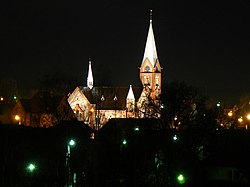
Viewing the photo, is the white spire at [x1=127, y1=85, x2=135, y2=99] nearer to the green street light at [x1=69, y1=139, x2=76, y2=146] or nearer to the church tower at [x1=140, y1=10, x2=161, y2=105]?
the church tower at [x1=140, y1=10, x2=161, y2=105]

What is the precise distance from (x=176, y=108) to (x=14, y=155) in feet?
43.8

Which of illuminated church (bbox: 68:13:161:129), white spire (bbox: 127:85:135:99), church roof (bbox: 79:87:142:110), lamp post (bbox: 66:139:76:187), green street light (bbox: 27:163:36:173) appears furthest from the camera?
white spire (bbox: 127:85:135:99)

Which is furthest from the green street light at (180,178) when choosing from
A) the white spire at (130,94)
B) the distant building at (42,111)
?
the white spire at (130,94)

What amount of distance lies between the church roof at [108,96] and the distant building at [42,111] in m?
10.4

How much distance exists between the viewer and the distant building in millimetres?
55000

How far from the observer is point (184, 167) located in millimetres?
34250

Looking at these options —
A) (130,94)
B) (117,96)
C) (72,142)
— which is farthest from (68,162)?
(130,94)

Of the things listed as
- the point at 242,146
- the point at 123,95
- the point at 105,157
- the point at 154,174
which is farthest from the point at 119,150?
the point at 123,95

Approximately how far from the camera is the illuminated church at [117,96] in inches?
2859

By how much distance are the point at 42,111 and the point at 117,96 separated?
31.3 m

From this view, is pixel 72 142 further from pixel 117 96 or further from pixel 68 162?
pixel 117 96

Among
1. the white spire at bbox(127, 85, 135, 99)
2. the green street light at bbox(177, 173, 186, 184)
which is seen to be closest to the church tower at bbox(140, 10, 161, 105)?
the white spire at bbox(127, 85, 135, 99)

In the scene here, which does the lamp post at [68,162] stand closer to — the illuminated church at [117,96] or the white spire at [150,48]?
the illuminated church at [117,96]

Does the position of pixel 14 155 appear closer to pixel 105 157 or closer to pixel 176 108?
pixel 105 157
